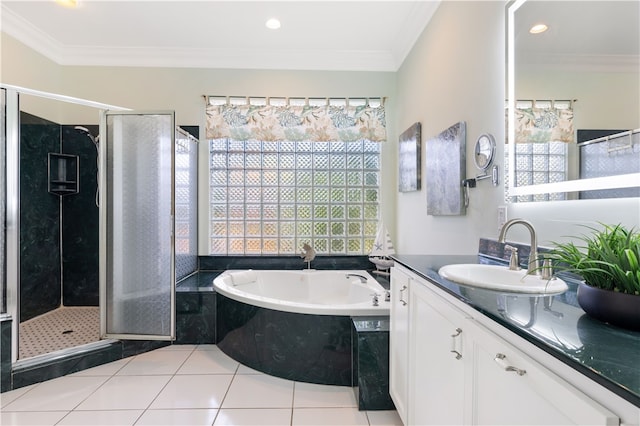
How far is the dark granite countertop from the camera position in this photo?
489 millimetres

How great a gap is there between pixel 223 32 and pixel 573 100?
2735mm

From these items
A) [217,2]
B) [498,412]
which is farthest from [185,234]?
[498,412]

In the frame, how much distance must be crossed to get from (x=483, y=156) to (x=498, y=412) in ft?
4.29

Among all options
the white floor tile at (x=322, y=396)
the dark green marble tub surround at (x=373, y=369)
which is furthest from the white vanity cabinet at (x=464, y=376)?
the white floor tile at (x=322, y=396)

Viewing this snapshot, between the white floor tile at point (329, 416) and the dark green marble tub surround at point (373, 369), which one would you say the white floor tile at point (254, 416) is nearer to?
the white floor tile at point (329, 416)

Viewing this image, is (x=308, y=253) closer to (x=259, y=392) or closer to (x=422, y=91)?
(x=259, y=392)

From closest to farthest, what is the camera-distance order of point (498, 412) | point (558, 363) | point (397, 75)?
point (558, 363) < point (498, 412) < point (397, 75)

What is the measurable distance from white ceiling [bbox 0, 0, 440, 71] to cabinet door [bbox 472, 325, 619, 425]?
7.90ft

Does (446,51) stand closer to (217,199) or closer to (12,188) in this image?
(217,199)

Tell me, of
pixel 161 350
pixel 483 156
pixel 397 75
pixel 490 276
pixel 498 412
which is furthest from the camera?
pixel 397 75

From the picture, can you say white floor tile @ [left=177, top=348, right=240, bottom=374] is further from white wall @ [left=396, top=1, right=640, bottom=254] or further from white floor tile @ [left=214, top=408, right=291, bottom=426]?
white wall @ [left=396, top=1, right=640, bottom=254]

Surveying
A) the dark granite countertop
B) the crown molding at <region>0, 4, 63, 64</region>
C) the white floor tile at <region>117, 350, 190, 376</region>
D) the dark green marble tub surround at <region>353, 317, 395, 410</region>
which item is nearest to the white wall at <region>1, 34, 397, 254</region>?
the crown molding at <region>0, 4, 63, 64</region>

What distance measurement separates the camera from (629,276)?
670 millimetres

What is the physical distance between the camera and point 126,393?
1970mm
